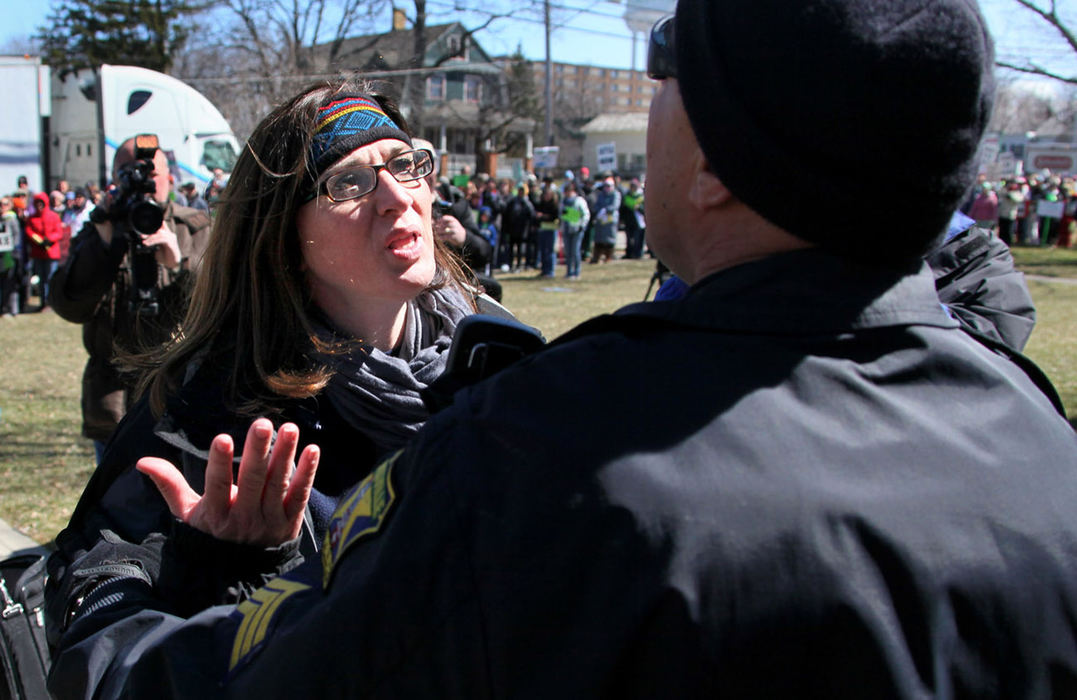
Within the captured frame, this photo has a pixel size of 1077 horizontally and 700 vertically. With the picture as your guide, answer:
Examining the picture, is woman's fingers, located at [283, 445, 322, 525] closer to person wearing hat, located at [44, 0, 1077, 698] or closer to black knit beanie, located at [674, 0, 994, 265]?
person wearing hat, located at [44, 0, 1077, 698]

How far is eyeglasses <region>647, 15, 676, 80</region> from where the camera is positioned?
1058mm

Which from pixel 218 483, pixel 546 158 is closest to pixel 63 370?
pixel 218 483

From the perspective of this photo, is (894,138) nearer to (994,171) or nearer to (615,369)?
(615,369)

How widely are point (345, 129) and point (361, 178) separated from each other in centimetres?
12

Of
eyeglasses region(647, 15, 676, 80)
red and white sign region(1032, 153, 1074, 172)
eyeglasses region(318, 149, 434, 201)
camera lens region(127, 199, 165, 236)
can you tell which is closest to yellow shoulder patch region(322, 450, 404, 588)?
eyeglasses region(647, 15, 676, 80)

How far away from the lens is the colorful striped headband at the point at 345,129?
77.7 inches

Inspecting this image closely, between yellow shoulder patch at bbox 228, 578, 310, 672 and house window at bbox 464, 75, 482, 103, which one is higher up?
house window at bbox 464, 75, 482, 103

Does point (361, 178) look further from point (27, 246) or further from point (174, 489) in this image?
point (27, 246)

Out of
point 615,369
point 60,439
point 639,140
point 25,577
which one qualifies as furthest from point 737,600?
point 639,140

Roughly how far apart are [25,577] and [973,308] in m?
2.98

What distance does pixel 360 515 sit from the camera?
0.94 metres

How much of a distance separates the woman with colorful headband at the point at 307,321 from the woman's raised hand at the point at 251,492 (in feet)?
1.09

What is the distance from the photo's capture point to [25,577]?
255 centimetres

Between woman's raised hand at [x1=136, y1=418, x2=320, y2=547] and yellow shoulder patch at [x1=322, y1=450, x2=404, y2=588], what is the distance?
27 centimetres
